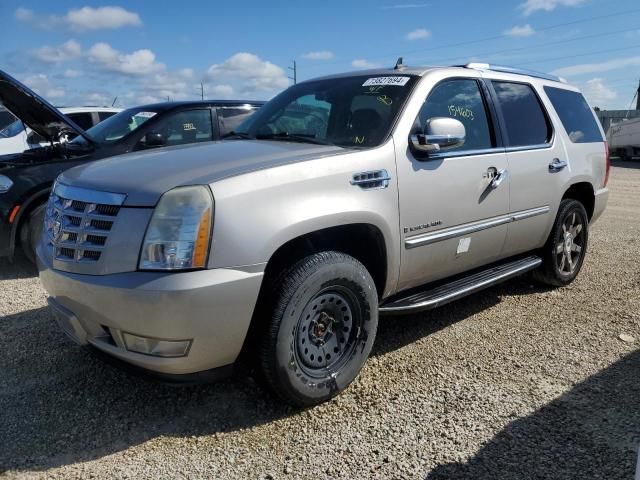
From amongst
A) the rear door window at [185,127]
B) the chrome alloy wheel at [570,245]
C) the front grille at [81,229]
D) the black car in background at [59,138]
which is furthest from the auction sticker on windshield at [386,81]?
the rear door window at [185,127]

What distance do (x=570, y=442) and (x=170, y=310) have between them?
6.79 ft

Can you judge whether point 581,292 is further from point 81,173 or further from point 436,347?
point 81,173

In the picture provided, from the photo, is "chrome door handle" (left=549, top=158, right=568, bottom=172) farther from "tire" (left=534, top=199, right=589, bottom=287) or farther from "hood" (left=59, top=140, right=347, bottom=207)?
"hood" (left=59, top=140, right=347, bottom=207)

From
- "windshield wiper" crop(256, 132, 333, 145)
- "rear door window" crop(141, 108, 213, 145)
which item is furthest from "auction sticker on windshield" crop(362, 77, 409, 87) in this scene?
"rear door window" crop(141, 108, 213, 145)

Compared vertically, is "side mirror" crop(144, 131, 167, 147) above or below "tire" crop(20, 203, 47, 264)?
above

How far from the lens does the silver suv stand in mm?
2445

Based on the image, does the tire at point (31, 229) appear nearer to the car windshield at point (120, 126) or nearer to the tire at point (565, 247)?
the car windshield at point (120, 126)

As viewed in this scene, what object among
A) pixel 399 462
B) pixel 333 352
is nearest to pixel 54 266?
pixel 333 352

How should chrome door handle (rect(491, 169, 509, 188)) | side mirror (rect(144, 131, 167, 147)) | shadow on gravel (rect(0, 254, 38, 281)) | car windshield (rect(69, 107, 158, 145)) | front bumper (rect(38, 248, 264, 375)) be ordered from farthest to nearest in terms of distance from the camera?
car windshield (rect(69, 107, 158, 145)) < side mirror (rect(144, 131, 167, 147)) < shadow on gravel (rect(0, 254, 38, 281)) < chrome door handle (rect(491, 169, 509, 188)) < front bumper (rect(38, 248, 264, 375))

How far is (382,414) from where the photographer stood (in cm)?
293

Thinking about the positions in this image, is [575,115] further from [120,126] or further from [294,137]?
[120,126]

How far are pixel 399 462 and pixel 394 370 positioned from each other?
934mm

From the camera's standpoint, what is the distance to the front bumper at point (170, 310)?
2.38m

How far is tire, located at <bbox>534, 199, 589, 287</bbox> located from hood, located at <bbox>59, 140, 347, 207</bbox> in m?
2.65
